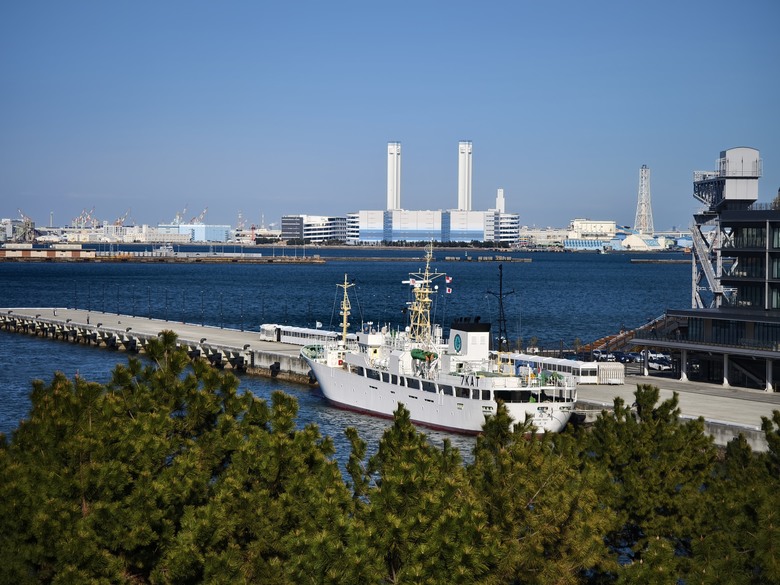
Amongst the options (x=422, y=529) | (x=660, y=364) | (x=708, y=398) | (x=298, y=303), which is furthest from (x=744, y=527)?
(x=298, y=303)

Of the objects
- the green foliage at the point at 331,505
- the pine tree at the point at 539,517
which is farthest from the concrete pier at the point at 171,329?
the pine tree at the point at 539,517

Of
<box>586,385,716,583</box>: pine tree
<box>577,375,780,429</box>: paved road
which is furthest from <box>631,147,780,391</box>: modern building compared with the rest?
<box>586,385,716,583</box>: pine tree

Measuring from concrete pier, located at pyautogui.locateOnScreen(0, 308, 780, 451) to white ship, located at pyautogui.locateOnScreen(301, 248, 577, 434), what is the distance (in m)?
2.08

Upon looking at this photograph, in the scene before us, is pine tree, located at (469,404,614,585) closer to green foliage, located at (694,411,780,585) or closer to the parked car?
green foliage, located at (694,411,780,585)

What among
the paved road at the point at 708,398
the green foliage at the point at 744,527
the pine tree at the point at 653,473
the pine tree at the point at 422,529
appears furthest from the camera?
the paved road at the point at 708,398

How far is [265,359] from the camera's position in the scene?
5959cm

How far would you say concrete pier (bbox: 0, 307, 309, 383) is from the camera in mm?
58969

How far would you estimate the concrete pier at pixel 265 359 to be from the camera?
3603cm

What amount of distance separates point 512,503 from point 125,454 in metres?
6.73

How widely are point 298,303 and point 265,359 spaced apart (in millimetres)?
54803

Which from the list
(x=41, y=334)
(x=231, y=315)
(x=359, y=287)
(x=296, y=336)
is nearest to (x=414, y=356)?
(x=296, y=336)

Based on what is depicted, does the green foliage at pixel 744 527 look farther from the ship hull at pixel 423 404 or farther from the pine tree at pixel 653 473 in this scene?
the ship hull at pixel 423 404

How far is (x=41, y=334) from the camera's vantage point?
7925 centimetres

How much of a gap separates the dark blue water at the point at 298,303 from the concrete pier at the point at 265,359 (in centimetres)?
194
